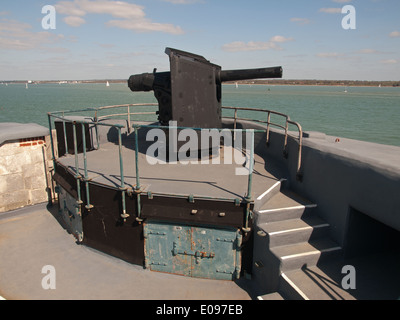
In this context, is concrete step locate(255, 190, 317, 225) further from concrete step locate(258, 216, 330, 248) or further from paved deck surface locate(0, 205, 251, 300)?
paved deck surface locate(0, 205, 251, 300)

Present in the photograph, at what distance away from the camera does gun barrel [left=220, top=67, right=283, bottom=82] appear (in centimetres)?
697

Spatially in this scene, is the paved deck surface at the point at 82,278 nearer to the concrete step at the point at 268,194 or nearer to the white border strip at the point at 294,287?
the white border strip at the point at 294,287

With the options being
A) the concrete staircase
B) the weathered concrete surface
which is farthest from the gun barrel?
Answer: the weathered concrete surface

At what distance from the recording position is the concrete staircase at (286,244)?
186 inches

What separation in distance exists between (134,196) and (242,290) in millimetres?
2569

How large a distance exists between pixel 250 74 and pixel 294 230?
3975mm

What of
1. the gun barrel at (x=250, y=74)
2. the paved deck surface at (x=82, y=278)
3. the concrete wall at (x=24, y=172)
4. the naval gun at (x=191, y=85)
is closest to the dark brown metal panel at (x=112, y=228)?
the paved deck surface at (x=82, y=278)

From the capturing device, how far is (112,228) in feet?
20.6

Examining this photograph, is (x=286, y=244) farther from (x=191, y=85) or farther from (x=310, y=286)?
(x=191, y=85)

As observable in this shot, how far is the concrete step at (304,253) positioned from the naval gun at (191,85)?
3766mm

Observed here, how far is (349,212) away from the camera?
4.89 metres

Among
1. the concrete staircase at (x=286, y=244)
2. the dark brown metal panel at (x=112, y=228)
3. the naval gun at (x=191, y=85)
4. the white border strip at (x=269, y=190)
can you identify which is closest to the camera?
the concrete staircase at (x=286, y=244)
